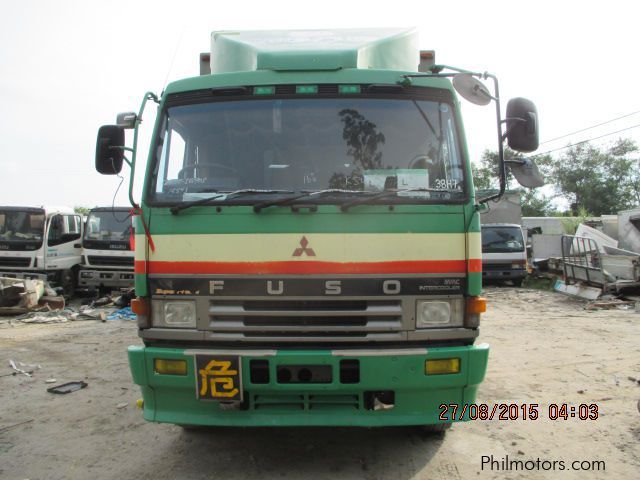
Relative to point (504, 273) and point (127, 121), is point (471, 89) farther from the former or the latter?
point (504, 273)

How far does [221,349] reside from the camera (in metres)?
3.40

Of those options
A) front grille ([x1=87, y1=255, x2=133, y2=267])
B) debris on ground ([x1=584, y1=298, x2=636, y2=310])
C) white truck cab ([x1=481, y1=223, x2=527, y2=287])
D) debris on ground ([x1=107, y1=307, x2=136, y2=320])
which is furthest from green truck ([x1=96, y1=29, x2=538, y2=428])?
white truck cab ([x1=481, y1=223, x2=527, y2=287])

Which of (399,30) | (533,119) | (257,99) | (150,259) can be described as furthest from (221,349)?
(399,30)

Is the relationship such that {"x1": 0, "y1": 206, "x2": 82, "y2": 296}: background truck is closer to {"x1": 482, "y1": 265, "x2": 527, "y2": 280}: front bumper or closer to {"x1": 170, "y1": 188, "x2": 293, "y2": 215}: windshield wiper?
{"x1": 170, "y1": 188, "x2": 293, "y2": 215}: windshield wiper

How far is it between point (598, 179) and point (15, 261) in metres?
42.8

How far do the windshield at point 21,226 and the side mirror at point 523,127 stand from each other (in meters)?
12.0

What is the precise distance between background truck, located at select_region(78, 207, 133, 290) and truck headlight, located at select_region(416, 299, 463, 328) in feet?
34.9

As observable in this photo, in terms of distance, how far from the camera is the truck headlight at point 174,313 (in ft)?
11.2

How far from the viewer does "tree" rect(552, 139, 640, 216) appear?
40812mm

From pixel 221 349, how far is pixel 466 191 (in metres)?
1.91

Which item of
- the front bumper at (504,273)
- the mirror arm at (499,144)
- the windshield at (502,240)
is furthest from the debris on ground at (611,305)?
the mirror arm at (499,144)

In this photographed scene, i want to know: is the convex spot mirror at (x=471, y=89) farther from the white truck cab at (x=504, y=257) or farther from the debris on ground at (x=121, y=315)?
the white truck cab at (x=504, y=257)

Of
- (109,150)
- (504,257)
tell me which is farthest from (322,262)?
(504,257)

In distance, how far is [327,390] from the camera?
3.32m
